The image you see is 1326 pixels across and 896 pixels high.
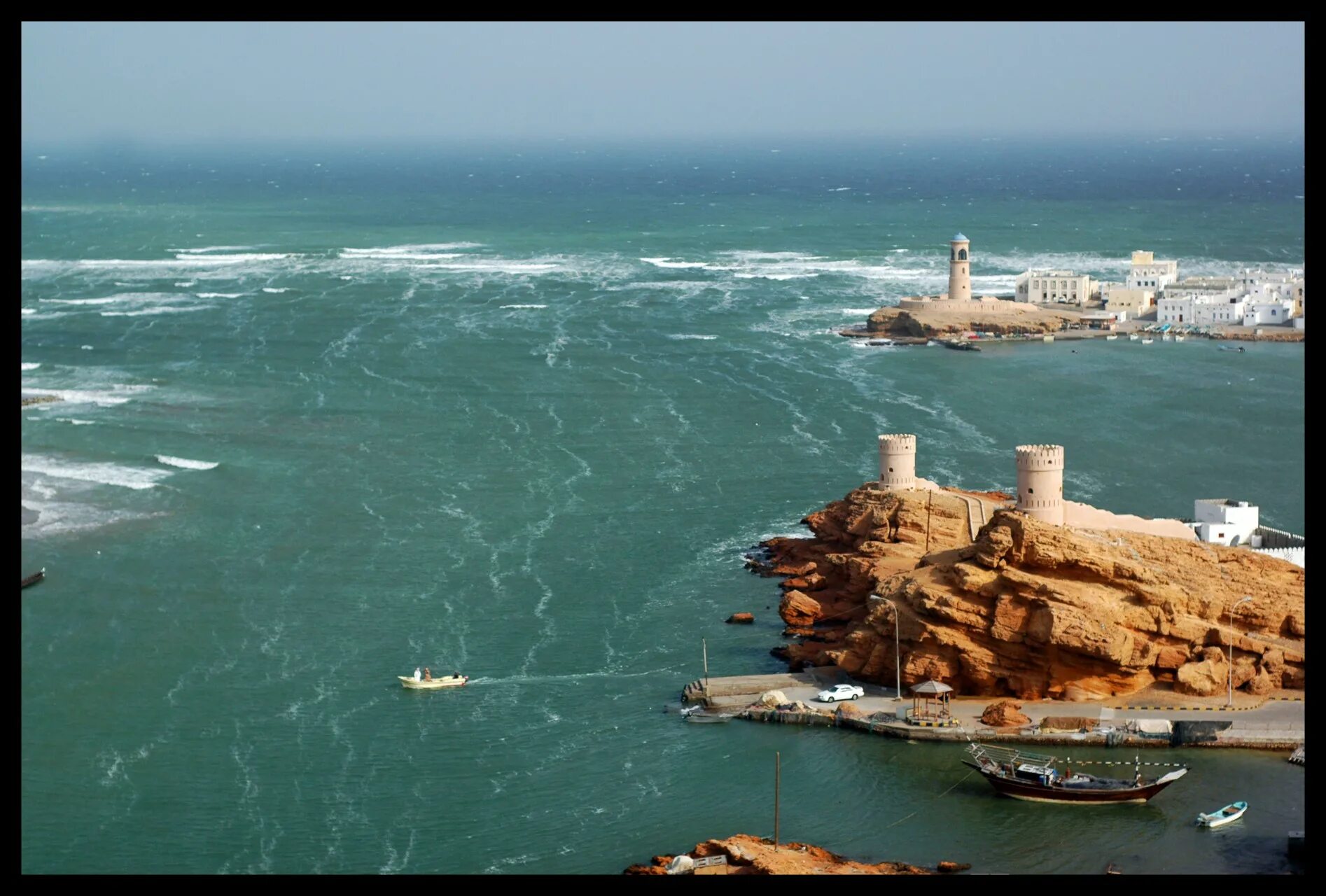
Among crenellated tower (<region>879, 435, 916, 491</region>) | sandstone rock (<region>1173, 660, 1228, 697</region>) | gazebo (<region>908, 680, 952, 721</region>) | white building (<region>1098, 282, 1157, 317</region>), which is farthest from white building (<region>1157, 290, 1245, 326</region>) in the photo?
gazebo (<region>908, 680, 952, 721</region>)

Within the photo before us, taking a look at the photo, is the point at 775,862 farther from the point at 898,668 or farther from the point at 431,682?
the point at 431,682

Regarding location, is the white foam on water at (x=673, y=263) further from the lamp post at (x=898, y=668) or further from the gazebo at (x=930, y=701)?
the gazebo at (x=930, y=701)

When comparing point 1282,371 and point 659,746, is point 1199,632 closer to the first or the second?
point 659,746

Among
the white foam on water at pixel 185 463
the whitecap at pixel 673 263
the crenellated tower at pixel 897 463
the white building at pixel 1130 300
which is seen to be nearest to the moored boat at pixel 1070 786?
the crenellated tower at pixel 897 463

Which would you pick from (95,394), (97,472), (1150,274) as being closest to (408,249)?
(1150,274)

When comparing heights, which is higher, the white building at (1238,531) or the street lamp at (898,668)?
the white building at (1238,531)
